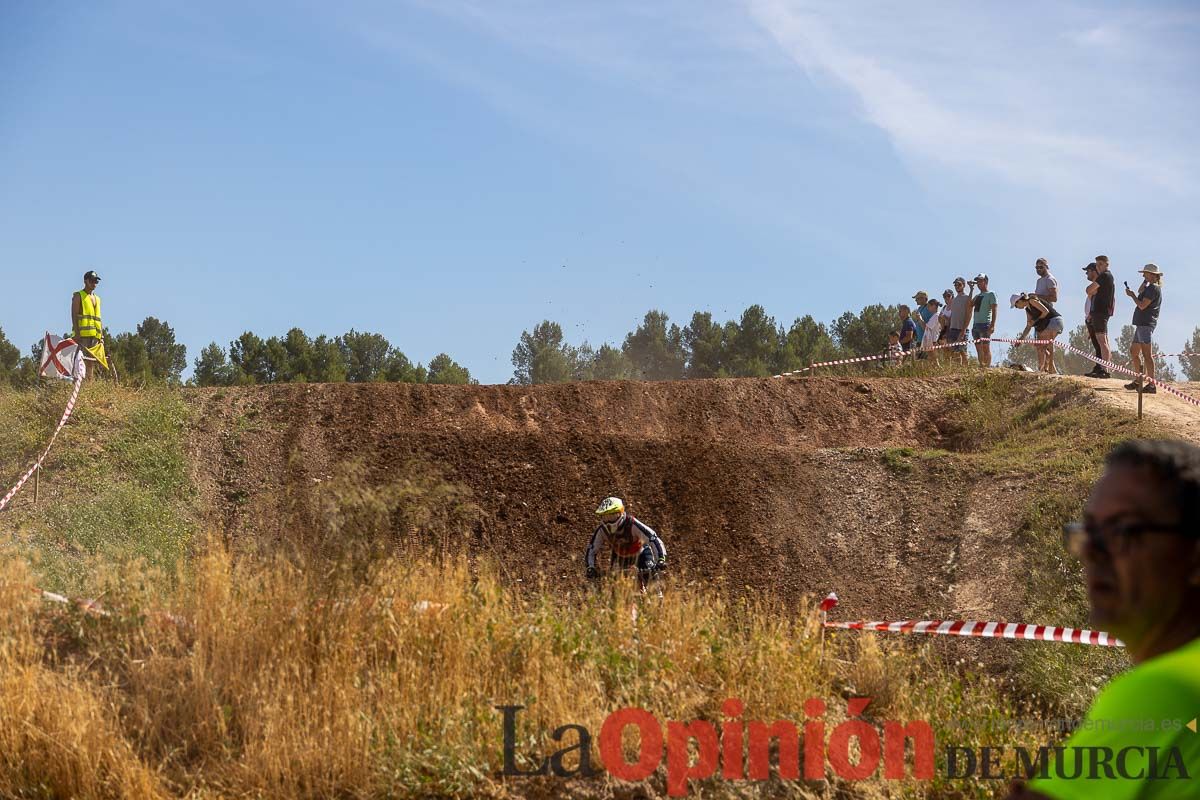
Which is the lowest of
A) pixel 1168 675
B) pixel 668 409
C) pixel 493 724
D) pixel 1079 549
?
pixel 493 724

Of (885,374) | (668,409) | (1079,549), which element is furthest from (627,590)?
(885,374)

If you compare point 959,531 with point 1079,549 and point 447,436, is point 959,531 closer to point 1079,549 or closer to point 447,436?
point 447,436

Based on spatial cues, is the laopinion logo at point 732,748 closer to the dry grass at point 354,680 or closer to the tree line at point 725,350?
the dry grass at point 354,680

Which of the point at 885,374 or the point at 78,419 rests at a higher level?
the point at 885,374

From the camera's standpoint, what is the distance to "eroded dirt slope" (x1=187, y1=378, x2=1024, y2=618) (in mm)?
14789

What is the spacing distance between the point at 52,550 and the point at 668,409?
33.7 ft

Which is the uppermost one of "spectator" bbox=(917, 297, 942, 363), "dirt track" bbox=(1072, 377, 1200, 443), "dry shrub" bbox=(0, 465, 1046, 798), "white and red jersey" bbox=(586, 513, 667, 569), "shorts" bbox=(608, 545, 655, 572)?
"spectator" bbox=(917, 297, 942, 363)

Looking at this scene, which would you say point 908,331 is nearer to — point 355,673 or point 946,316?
point 946,316

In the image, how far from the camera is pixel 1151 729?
1.85 meters

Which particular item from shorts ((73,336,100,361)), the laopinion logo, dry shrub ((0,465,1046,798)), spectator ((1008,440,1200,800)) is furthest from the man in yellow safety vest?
spectator ((1008,440,1200,800))

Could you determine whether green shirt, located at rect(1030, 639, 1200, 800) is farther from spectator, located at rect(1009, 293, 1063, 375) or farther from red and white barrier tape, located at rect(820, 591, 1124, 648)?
spectator, located at rect(1009, 293, 1063, 375)

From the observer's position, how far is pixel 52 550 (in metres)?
13.9

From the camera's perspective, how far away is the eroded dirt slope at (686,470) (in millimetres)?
14789

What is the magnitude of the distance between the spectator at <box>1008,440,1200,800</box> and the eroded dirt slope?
36.3 ft
